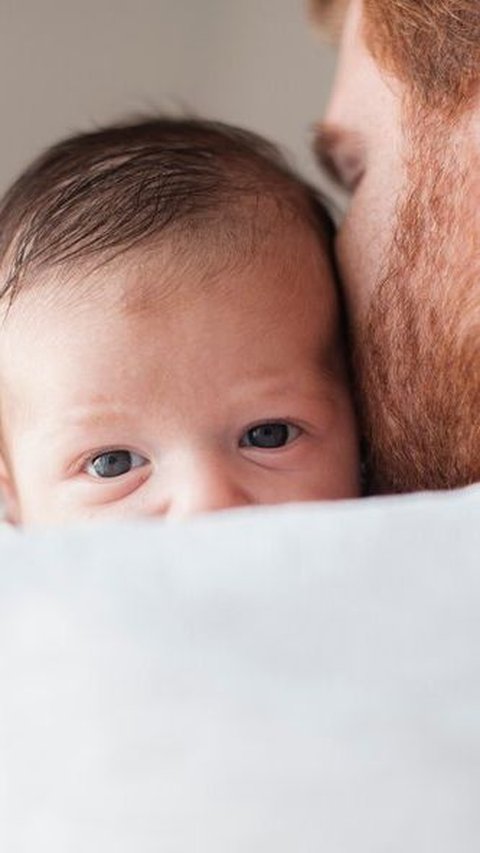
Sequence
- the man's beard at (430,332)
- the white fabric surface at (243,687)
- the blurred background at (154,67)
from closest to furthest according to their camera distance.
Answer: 1. the white fabric surface at (243,687)
2. the man's beard at (430,332)
3. the blurred background at (154,67)

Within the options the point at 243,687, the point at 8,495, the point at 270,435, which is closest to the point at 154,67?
the point at 8,495

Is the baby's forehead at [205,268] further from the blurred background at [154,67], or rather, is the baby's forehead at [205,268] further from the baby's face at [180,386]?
the blurred background at [154,67]

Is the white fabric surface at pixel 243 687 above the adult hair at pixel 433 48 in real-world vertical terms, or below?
below

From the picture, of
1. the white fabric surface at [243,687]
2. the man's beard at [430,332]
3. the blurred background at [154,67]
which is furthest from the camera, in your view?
the blurred background at [154,67]

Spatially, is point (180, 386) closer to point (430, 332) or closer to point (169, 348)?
point (169, 348)

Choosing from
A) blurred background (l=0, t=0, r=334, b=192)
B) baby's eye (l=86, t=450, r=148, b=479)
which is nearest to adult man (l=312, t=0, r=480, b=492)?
baby's eye (l=86, t=450, r=148, b=479)

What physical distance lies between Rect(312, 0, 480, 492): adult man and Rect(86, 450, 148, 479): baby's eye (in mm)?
125

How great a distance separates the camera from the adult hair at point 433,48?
772mm

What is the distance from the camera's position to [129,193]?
0.90 meters

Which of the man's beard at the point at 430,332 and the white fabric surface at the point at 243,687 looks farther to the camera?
the man's beard at the point at 430,332

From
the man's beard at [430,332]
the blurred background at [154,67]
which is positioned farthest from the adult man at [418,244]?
the blurred background at [154,67]

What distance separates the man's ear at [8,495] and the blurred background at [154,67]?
0.94 m

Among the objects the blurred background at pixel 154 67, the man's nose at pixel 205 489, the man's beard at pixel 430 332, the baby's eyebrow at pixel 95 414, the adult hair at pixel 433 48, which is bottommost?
the blurred background at pixel 154 67

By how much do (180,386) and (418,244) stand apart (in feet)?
0.47
